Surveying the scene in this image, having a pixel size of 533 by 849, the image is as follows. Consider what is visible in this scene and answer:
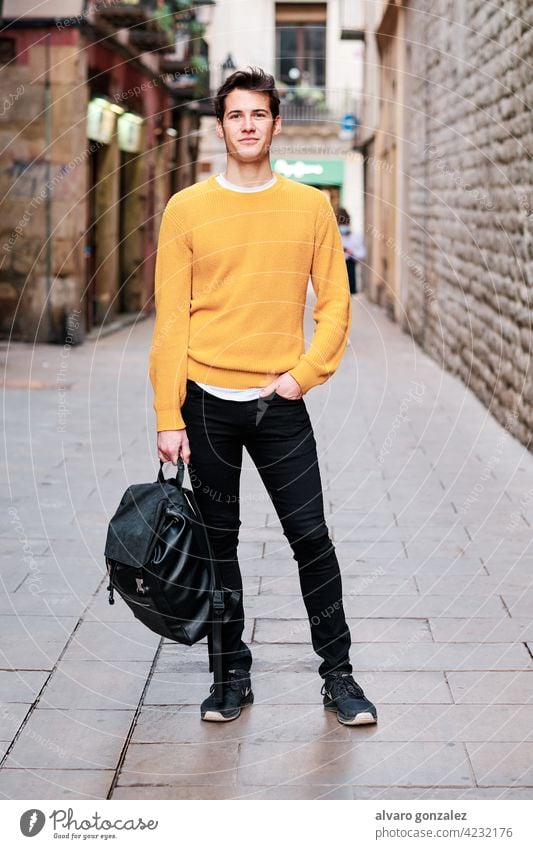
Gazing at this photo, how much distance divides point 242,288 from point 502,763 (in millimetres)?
1507

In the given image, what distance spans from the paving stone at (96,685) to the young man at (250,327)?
69 centimetres

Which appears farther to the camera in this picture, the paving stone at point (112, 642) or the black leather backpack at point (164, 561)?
the paving stone at point (112, 642)

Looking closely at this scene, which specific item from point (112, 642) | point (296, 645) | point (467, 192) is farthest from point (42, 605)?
point (467, 192)

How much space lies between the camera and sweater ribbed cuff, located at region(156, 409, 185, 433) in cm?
389

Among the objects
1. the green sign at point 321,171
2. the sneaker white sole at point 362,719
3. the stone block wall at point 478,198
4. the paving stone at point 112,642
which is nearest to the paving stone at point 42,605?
the paving stone at point 112,642

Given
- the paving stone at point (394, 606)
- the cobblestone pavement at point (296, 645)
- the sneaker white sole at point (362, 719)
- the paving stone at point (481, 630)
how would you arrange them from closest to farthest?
the cobblestone pavement at point (296, 645), the sneaker white sole at point (362, 719), the paving stone at point (481, 630), the paving stone at point (394, 606)

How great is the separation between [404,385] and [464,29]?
3395mm

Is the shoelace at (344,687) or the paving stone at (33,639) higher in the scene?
the shoelace at (344,687)

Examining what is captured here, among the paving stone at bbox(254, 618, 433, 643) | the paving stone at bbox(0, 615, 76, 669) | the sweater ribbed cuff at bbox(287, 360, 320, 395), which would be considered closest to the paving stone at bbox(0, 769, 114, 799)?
the paving stone at bbox(0, 615, 76, 669)

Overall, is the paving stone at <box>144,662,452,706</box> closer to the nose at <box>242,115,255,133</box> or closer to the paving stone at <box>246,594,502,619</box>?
the paving stone at <box>246,594,502,619</box>

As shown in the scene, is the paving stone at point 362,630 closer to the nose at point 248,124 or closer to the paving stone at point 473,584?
the paving stone at point 473,584

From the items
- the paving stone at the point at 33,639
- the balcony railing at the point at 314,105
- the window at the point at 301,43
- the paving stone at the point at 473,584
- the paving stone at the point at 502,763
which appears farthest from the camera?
the window at the point at 301,43

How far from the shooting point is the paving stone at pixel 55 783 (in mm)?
3506

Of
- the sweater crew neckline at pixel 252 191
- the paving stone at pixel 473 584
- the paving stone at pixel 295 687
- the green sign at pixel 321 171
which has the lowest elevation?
the green sign at pixel 321 171
